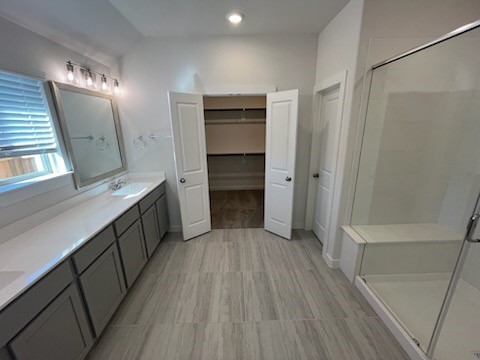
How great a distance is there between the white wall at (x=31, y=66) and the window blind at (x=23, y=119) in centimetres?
12

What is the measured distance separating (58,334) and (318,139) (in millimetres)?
3103

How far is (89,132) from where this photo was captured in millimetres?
2266

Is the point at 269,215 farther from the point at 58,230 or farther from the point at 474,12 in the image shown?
the point at 474,12

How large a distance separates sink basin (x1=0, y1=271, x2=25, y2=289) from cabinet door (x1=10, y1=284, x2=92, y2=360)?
0.23 m

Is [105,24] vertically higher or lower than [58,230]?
higher

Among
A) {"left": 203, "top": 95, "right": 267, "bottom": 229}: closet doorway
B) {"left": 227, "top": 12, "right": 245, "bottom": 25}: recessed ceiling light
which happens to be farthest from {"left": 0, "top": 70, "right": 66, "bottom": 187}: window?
{"left": 203, "top": 95, "right": 267, "bottom": 229}: closet doorway

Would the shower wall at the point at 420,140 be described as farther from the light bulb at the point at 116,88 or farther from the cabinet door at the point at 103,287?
the light bulb at the point at 116,88

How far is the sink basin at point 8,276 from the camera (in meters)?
1.02

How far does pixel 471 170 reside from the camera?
74.7 inches

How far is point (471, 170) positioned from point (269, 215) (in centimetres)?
222

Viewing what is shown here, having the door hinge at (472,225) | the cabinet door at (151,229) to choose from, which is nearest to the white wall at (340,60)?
the door hinge at (472,225)

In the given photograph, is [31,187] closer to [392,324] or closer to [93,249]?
[93,249]

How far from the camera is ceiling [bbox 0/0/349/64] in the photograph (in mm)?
1648

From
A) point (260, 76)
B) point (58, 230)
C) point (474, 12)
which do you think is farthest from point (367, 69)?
point (58, 230)
